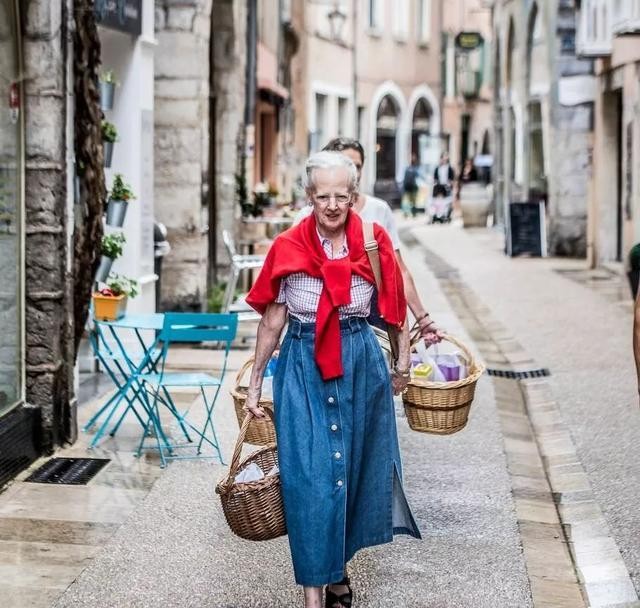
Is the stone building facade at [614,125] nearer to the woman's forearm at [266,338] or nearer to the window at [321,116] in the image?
the woman's forearm at [266,338]

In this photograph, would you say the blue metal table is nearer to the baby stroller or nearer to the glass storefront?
the glass storefront

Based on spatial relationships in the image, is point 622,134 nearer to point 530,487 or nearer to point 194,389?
point 194,389

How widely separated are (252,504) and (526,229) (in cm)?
1850

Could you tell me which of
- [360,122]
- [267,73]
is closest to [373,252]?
[267,73]

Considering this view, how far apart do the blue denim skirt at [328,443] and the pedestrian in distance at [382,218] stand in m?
0.91

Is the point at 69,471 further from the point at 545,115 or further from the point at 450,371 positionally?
the point at 545,115

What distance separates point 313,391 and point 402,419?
358cm

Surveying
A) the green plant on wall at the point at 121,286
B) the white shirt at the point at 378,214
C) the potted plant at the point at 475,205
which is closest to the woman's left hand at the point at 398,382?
the white shirt at the point at 378,214

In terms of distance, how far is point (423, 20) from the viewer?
4800 cm

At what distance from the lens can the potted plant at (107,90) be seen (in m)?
9.34

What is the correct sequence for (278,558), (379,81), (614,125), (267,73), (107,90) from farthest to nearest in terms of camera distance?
(379,81)
(267,73)
(614,125)
(107,90)
(278,558)

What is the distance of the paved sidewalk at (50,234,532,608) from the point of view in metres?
5.31

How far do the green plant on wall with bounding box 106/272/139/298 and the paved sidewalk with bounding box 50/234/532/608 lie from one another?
1.41 metres

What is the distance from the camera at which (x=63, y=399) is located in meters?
7.67
